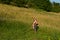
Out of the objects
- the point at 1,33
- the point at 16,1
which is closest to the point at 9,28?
the point at 1,33

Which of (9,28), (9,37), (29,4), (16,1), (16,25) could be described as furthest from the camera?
(29,4)

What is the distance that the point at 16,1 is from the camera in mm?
81000

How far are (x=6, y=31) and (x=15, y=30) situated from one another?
1.49 m

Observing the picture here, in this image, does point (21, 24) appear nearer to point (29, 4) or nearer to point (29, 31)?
point (29, 31)

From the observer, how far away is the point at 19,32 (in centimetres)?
2906

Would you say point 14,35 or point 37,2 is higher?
point 14,35

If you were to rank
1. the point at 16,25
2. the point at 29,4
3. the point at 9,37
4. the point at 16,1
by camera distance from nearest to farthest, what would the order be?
1. the point at 9,37
2. the point at 16,25
3. the point at 16,1
4. the point at 29,4

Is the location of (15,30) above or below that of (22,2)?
above

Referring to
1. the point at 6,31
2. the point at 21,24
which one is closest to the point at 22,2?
the point at 21,24

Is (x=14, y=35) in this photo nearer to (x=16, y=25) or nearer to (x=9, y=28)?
(x=9, y=28)

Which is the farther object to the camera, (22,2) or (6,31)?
(22,2)

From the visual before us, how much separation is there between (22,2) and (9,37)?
59.5 metres

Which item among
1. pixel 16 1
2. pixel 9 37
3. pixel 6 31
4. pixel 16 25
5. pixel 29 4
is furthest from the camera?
pixel 29 4

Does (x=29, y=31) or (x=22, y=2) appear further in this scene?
(x=22, y=2)
